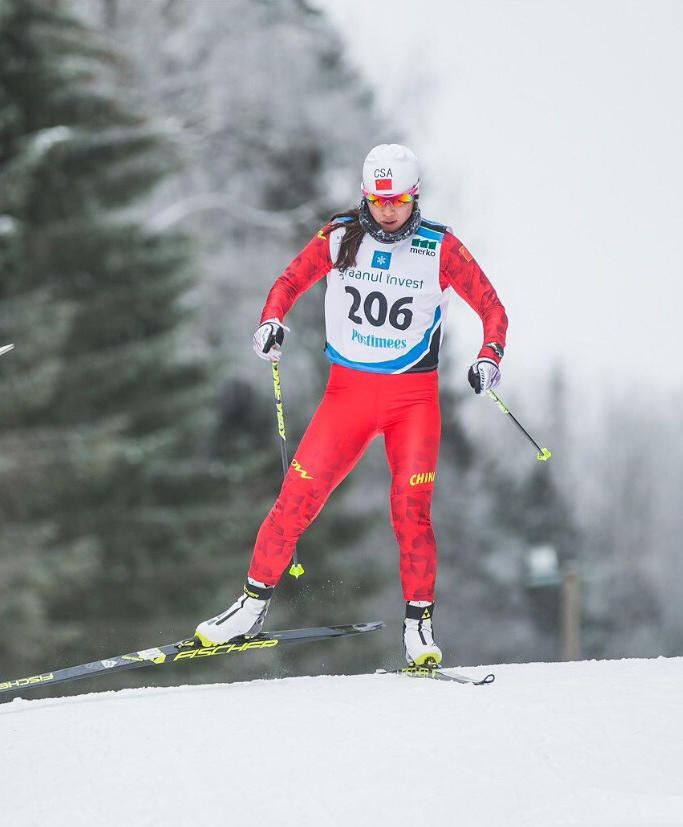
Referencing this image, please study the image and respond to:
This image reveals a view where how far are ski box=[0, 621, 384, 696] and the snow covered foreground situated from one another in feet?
0.58

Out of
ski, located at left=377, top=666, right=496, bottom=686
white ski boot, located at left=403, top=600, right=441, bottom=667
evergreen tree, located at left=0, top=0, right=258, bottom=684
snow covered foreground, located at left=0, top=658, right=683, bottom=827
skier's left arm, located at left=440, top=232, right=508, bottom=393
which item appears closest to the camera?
snow covered foreground, located at left=0, top=658, right=683, bottom=827

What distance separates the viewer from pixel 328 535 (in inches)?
685

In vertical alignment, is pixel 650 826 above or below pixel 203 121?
below

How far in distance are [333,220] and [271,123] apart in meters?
13.7

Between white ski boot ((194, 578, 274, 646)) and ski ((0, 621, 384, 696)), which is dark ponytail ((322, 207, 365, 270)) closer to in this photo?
white ski boot ((194, 578, 274, 646))

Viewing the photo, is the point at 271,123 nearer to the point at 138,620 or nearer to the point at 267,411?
the point at 267,411

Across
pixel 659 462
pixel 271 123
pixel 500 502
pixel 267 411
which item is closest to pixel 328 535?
pixel 267 411

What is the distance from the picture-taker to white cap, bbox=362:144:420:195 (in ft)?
13.3

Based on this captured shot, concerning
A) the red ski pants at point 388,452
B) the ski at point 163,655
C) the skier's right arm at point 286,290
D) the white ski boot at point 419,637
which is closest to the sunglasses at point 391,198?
the skier's right arm at point 286,290

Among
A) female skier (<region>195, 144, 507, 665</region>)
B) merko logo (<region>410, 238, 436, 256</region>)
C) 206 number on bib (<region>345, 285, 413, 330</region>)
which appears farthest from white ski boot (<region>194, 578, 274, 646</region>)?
merko logo (<region>410, 238, 436, 256</region>)

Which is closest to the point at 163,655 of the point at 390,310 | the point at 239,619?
the point at 239,619

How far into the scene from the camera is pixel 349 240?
4223mm

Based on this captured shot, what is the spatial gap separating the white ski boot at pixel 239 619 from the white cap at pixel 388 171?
5.23 ft

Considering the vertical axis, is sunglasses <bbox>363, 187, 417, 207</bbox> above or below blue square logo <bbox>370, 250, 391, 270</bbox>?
above
